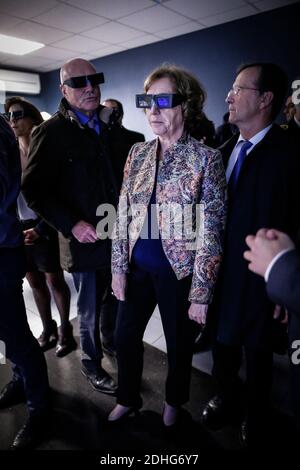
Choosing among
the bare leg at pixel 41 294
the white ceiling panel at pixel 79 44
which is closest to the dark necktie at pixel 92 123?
the bare leg at pixel 41 294

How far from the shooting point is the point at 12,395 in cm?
178

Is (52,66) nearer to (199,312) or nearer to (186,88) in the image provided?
(186,88)

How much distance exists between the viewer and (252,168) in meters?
1.25

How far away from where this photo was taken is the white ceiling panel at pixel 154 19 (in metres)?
4.03

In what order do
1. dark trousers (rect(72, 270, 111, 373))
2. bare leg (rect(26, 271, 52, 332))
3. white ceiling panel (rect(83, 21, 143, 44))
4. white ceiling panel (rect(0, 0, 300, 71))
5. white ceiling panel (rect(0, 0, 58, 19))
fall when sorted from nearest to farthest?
dark trousers (rect(72, 270, 111, 373)), bare leg (rect(26, 271, 52, 332)), white ceiling panel (rect(0, 0, 58, 19)), white ceiling panel (rect(0, 0, 300, 71)), white ceiling panel (rect(83, 21, 143, 44))

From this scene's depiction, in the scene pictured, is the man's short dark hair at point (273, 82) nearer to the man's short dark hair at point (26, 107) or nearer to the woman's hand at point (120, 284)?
the woman's hand at point (120, 284)

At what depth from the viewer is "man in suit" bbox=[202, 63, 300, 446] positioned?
4.04 feet

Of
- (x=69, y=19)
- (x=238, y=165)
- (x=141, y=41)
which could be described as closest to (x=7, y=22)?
(x=69, y=19)

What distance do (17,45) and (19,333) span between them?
5.63m

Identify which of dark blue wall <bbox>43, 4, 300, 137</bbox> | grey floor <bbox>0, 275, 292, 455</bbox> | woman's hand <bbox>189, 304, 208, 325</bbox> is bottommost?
grey floor <bbox>0, 275, 292, 455</bbox>

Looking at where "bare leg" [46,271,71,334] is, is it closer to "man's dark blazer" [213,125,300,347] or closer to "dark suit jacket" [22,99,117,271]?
"dark suit jacket" [22,99,117,271]

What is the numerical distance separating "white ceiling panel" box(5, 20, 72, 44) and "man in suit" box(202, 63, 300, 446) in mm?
4201

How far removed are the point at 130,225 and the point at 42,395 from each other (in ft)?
3.24

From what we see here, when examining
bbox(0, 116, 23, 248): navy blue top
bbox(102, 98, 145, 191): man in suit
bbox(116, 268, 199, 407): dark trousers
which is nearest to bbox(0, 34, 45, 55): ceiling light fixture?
bbox(102, 98, 145, 191): man in suit
